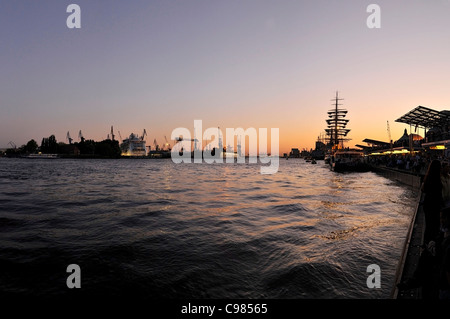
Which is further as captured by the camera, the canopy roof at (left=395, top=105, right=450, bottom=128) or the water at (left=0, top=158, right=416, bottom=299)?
the canopy roof at (left=395, top=105, right=450, bottom=128)

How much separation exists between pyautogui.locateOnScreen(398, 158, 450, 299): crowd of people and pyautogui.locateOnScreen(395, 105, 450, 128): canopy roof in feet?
114

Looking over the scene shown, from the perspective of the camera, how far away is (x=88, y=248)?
8.90 m

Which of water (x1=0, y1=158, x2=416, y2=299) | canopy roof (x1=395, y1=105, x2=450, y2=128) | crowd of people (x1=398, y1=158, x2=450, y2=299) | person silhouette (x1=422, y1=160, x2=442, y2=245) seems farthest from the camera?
canopy roof (x1=395, y1=105, x2=450, y2=128)

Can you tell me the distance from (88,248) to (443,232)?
9686 millimetres

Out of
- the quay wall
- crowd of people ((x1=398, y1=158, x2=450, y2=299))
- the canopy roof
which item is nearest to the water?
crowd of people ((x1=398, y1=158, x2=450, y2=299))

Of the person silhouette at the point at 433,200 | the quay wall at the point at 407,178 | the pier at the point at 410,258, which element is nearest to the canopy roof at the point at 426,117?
the quay wall at the point at 407,178

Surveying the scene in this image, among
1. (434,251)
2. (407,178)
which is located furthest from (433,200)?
(407,178)

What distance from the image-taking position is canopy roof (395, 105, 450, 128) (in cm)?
3491

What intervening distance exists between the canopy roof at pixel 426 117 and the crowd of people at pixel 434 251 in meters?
34.6

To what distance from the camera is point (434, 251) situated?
4.53m
